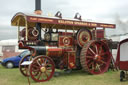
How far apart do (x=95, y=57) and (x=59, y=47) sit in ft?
6.02

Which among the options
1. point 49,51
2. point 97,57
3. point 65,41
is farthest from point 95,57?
point 49,51

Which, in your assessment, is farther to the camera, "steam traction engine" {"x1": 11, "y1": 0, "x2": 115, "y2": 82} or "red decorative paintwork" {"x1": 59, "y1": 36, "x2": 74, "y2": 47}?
"red decorative paintwork" {"x1": 59, "y1": 36, "x2": 74, "y2": 47}

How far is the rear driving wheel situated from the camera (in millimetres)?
7824

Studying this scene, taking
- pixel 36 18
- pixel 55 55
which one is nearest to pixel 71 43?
pixel 55 55

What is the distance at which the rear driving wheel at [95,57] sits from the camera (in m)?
7.82

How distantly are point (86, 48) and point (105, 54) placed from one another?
5.36 feet

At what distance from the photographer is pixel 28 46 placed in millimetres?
7047

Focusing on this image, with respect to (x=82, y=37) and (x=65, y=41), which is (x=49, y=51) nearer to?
(x=65, y=41)

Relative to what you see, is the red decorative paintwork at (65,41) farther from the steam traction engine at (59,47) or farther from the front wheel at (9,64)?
the front wheel at (9,64)

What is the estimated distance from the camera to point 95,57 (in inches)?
323

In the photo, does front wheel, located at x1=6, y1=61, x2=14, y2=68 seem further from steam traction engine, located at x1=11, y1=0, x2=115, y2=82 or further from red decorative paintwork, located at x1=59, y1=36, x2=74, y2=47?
red decorative paintwork, located at x1=59, y1=36, x2=74, y2=47

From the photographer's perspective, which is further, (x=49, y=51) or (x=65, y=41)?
(x=65, y=41)

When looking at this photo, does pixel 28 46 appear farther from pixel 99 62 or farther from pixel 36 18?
pixel 99 62

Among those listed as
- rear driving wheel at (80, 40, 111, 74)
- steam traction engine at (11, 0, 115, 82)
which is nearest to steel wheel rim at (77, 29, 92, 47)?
steam traction engine at (11, 0, 115, 82)
